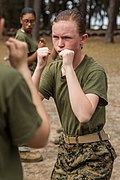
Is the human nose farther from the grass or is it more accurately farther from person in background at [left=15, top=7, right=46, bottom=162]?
the grass

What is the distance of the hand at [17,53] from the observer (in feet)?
5.57

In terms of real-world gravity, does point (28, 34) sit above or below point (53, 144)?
above

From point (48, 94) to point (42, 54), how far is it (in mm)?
328

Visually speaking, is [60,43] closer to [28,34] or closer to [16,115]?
[16,115]

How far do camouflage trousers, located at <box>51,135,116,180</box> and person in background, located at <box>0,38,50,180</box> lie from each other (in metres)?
1.15

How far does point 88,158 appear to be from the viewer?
9.39ft

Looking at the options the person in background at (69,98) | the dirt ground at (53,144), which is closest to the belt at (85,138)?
the person in background at (69,98)

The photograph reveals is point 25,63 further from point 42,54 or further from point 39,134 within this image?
point 42,54

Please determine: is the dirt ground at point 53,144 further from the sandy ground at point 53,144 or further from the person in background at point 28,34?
the person in background at point 28,34

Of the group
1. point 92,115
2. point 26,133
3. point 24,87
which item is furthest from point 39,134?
point 92,115

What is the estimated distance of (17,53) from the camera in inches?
67.7

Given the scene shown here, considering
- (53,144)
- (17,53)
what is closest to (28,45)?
(53,144)

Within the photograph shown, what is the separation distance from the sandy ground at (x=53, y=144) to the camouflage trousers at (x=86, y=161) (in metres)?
2.17

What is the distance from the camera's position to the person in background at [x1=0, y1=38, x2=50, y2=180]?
1507mm
